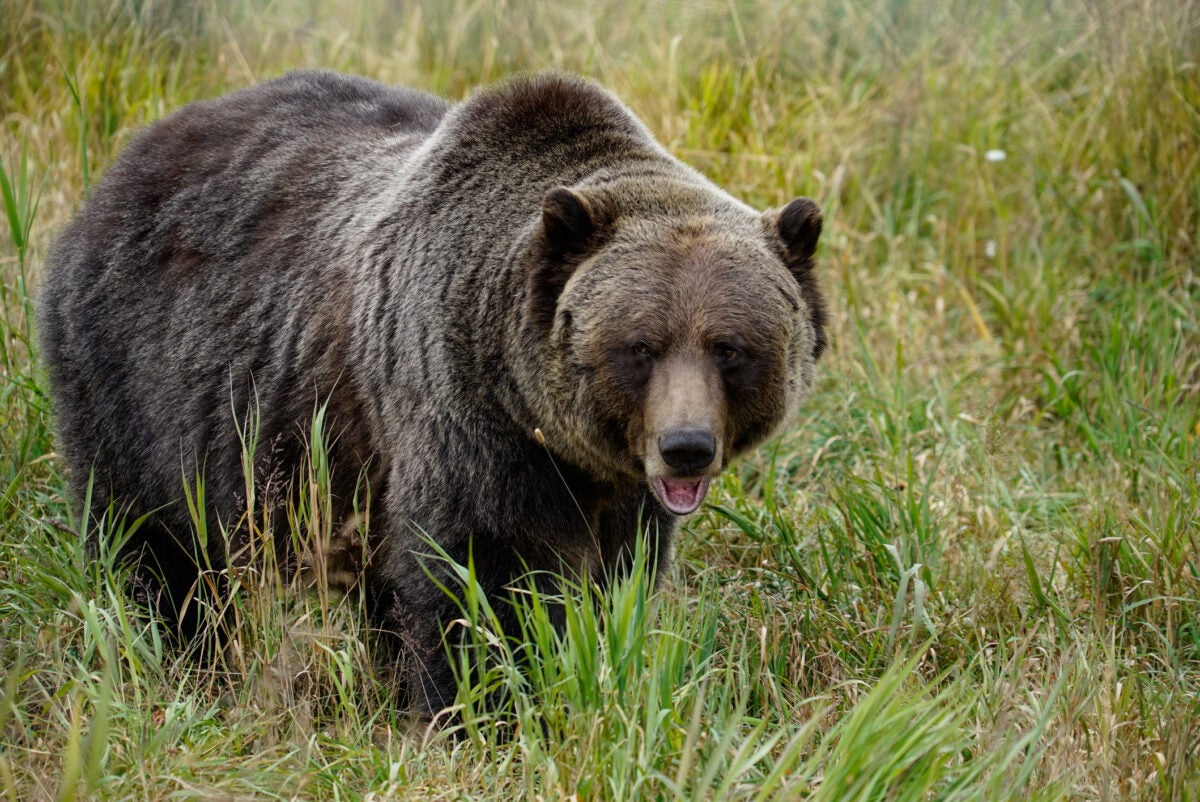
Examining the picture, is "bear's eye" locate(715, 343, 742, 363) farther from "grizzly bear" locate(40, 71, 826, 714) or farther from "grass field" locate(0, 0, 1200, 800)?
"grass field" locate(0, 0, 1200, 800)

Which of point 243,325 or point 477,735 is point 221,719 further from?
point 243,325

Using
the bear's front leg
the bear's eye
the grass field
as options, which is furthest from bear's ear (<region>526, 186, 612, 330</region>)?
the grass field

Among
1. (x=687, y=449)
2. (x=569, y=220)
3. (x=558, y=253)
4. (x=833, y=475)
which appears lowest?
(x=833, y=475)

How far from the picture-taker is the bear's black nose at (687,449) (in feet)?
12.4

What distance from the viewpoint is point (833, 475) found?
6113 mm

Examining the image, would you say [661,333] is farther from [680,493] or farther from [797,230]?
[797,230]

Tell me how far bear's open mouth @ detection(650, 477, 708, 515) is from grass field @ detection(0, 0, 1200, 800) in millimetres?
325

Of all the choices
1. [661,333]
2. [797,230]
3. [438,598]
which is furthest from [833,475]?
[438,598]

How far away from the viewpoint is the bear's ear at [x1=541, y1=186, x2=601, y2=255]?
13.3 feet

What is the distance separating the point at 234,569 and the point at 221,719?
428 millimetres

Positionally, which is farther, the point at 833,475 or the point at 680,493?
the point at 833,475

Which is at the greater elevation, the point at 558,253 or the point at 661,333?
the point at 558,253

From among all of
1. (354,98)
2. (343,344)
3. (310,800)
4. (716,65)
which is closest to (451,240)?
(343,344)

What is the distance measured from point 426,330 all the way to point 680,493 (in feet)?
3.09
